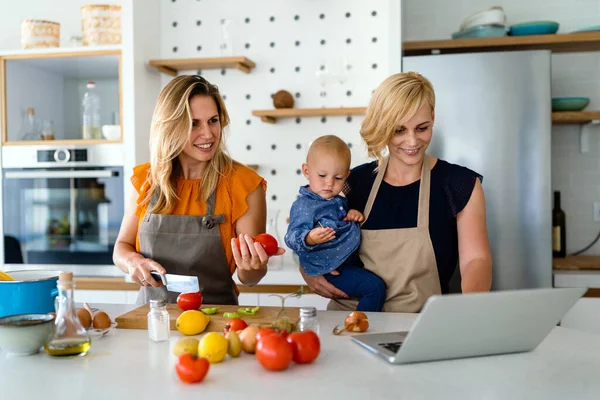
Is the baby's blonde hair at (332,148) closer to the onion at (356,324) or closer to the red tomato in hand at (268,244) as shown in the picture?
the red tomato in hand at (268,244)

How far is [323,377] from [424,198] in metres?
0.94

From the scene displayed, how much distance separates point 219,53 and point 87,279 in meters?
1.51

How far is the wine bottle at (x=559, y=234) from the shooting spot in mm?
3182

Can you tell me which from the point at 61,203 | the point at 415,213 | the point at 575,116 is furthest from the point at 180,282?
the point at 575,116

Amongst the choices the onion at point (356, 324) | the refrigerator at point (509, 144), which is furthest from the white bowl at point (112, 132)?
the onion at point (356, 324)

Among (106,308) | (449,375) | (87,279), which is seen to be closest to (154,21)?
(87,279)

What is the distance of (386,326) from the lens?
1.56 m

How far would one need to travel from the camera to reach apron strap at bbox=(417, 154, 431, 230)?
1.96 meters

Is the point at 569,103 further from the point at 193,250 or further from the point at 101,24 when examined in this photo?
the point at 101,24

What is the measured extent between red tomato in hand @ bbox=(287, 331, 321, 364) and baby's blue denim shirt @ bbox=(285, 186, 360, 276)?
77cm

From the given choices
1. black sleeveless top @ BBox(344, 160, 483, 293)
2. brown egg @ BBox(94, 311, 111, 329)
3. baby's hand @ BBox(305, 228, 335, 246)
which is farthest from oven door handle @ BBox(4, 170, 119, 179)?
brown egg @ BBox(94, 311, 111, 329)

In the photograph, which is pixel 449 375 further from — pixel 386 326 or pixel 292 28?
pixel 292 28

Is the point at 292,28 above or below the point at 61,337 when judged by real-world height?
above

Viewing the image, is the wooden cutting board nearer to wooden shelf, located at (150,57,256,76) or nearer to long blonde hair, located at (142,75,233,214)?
long blonde hair, located at (142,75,233,214)
